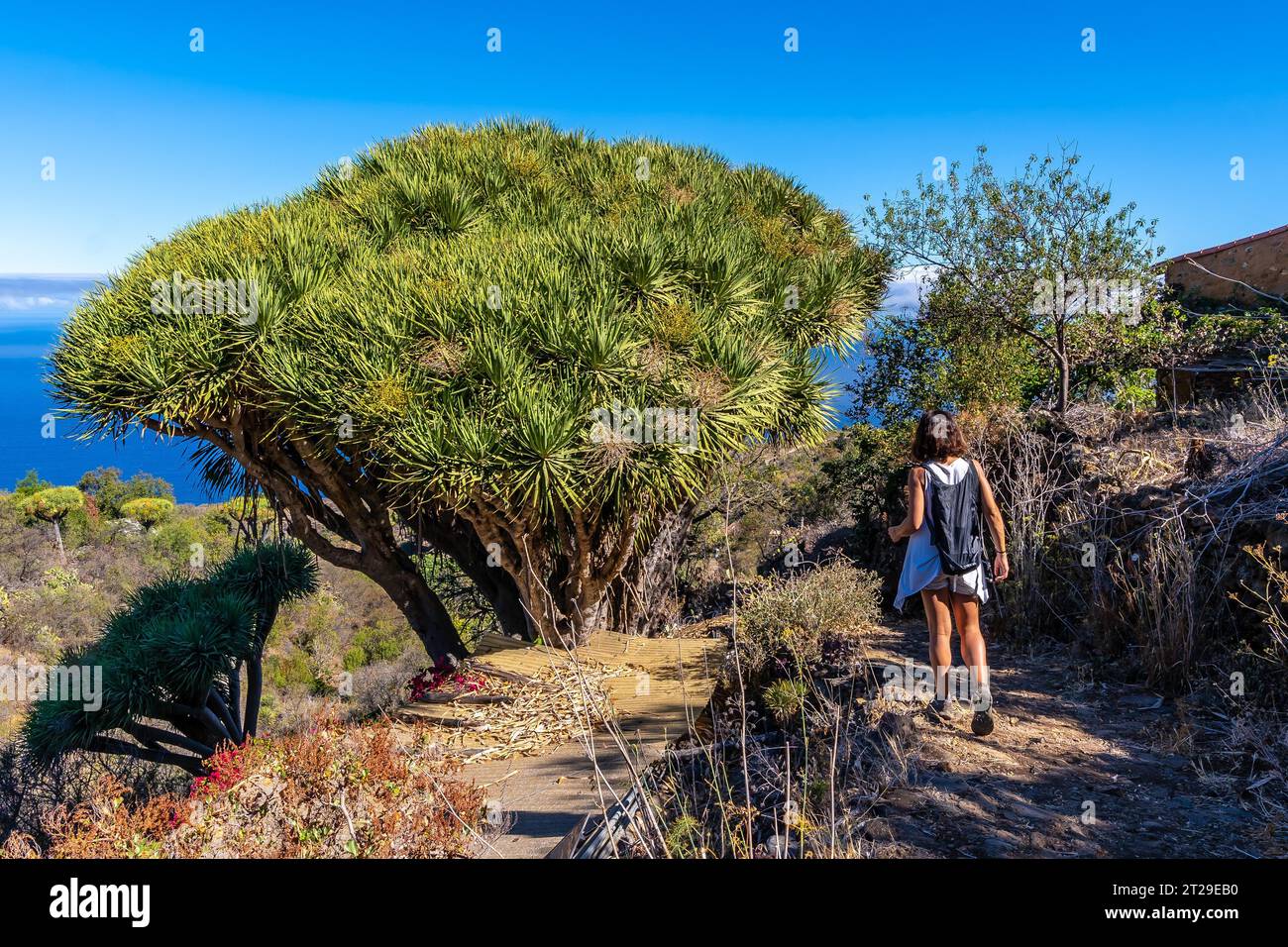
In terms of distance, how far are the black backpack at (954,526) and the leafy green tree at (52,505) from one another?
29.2m

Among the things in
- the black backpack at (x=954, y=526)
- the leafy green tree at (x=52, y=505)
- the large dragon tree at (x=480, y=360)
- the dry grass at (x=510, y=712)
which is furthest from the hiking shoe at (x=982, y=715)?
the leafy green tree at (x=52, y=505)

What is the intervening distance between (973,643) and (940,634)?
16 cm

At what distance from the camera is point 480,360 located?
5.77m

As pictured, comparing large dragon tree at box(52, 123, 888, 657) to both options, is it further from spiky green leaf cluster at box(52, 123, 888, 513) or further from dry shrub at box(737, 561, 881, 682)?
dry shrub at box(737, 561, 881, 682)

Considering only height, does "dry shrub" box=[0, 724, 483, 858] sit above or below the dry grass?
above

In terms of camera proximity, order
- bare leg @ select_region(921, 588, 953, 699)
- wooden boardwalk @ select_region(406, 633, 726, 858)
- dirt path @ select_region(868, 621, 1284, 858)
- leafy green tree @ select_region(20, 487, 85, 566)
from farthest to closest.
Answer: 1. leafy green tree @ select_region(20, 487, 85, 566)
2. bare leg @ select_region(921, 588, 953, 699)
3. wooden boardwalk @ select_region(406, 633, 726, 858)
4. dirt path @ select_region(868, 621, 1284, 858)

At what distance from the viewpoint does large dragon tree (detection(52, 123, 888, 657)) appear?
581cm

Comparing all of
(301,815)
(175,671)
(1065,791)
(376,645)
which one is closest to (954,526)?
(1065,791)

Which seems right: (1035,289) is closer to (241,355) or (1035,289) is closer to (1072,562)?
(1072,562)

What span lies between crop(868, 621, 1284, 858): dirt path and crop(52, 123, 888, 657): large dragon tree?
2267 millimetres

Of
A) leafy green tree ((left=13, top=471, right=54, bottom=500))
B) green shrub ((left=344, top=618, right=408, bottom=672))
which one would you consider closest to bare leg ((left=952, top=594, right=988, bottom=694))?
green shrub ((left=344, top=618, right=408, bottom=672))

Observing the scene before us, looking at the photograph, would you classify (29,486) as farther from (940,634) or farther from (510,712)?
(940,634)
